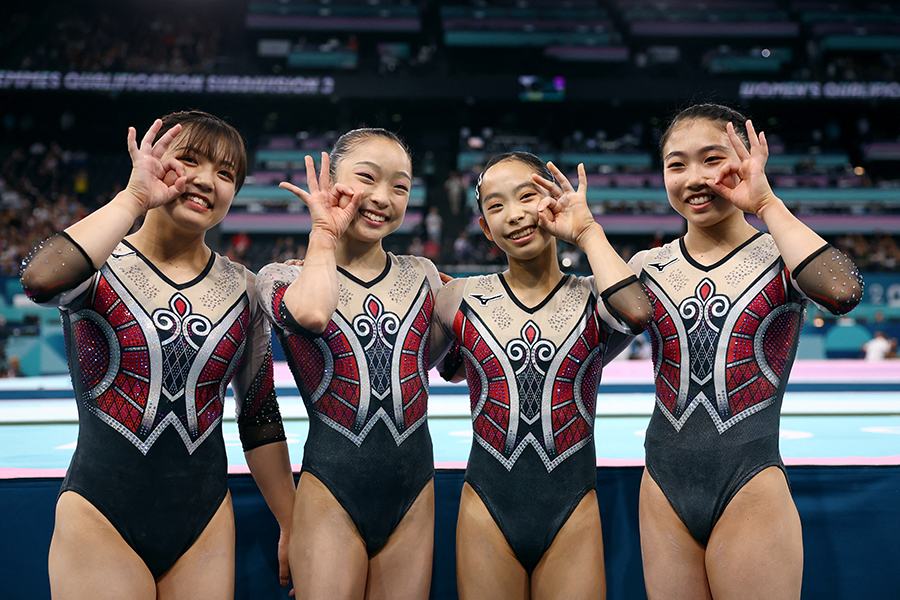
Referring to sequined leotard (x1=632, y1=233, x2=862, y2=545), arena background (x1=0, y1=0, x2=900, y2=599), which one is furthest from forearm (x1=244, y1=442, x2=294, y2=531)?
arena background (x1=0, y1=0, x2=900, y2=599)

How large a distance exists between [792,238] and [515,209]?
0.81 m

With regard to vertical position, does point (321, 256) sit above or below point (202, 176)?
below

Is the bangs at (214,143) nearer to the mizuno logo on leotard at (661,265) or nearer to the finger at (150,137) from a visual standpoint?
the finger at (150,137)

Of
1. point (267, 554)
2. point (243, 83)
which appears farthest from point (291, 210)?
point (267, 554)

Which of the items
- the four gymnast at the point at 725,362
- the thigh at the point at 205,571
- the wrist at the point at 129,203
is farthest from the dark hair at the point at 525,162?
the thigh at the point at 205,571

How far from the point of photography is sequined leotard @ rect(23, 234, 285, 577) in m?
1.83

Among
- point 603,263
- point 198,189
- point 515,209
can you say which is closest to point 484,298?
point 515,209

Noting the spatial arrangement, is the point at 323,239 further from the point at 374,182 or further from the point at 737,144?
the point at 737,144

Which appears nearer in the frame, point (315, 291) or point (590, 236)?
point (315, 291)

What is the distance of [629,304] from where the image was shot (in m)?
1.90

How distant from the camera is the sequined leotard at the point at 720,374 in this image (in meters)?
1.94

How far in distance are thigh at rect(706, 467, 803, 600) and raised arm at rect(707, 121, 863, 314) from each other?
0.55 metres

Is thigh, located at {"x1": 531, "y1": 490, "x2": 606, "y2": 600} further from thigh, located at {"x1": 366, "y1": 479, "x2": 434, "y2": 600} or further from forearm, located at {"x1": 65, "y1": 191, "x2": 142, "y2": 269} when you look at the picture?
forearm, located at {"x1": 65, "y1": 191, "x2": 142, "y2": 269}

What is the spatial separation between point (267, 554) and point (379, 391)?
92 cm
